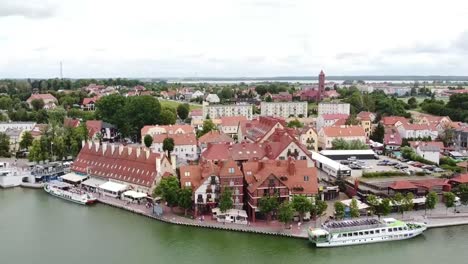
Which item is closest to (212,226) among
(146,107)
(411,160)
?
(411,160)

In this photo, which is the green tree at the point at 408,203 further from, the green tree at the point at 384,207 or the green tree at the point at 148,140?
the green tree at the point at 148,140

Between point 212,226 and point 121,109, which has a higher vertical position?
point 121,109

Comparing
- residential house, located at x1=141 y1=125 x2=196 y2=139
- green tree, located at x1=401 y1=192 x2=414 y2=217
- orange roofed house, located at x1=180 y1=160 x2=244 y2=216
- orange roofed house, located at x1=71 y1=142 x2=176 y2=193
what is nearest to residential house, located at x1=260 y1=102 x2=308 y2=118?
residential house, located at x1=141 y1=125 x2=196 y2=139

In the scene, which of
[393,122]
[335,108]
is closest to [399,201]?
[393,122]

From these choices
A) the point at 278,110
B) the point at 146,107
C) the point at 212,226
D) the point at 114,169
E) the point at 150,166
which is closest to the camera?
the point at 212,226

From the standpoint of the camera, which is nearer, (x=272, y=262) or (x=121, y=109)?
(x=272, y=262)

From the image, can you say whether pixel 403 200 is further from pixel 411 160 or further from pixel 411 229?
pixel 411 160

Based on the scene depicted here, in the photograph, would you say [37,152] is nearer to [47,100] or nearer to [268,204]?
[268,204]

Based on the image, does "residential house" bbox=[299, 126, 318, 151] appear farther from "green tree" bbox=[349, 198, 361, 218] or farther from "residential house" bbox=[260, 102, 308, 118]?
"residential house" bbox=[260, 102, 308, 118]
